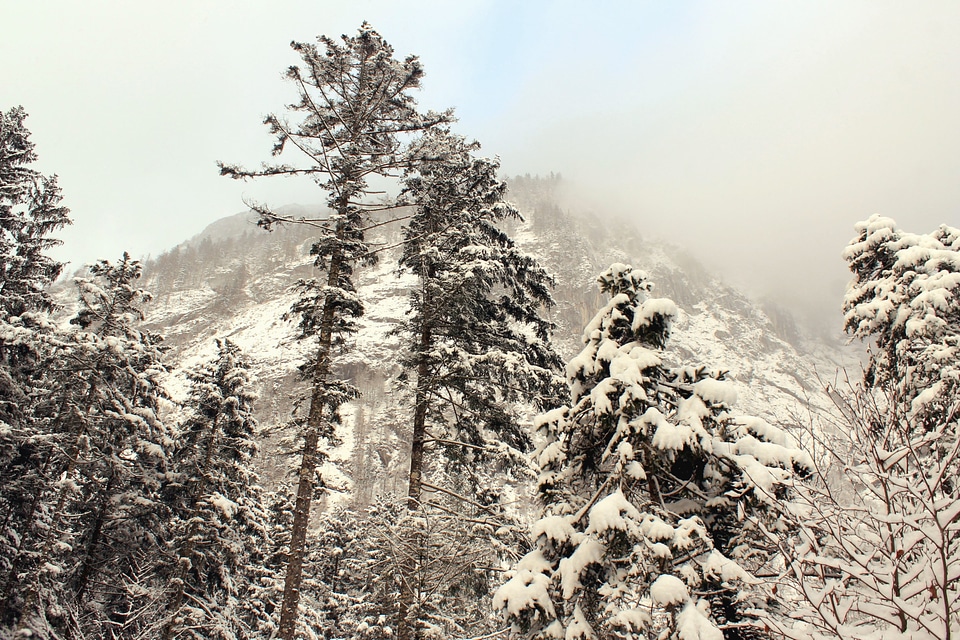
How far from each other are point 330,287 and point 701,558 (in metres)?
7.60

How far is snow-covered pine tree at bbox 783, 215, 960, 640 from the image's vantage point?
3.70 metres

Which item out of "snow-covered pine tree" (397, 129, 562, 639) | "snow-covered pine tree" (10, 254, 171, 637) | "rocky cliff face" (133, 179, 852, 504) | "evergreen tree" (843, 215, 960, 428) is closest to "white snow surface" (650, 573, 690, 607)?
"snow-covered pine tree" (397, 129, 562, 639)

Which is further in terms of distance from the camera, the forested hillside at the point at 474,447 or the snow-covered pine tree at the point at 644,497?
the snow-covered pine tree at the point at 644,497

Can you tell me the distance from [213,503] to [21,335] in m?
6.75

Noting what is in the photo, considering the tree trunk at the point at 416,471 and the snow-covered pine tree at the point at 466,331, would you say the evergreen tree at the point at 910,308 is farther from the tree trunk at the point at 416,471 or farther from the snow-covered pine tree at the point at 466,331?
the tree trunk at the point at 416,471

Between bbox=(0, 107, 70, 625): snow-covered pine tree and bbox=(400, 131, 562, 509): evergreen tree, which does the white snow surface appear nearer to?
bbox=(400, 131, 562, 509): evergreen tree

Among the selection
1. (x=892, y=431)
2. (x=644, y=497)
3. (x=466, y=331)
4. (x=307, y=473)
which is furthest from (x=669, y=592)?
(x=307, y=473)

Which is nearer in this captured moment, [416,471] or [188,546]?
[416,471]

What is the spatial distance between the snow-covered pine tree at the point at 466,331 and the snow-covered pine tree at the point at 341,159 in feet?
3.38

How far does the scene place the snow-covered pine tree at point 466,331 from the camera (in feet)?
31.6

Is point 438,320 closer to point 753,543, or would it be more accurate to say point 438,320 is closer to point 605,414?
point 605,414

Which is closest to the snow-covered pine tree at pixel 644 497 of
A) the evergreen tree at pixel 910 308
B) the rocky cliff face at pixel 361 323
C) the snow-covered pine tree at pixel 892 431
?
the snow-covered pine tree at pixel 892 431

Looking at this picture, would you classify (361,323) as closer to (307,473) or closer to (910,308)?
(307,473)

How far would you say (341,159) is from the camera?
1146 cm
